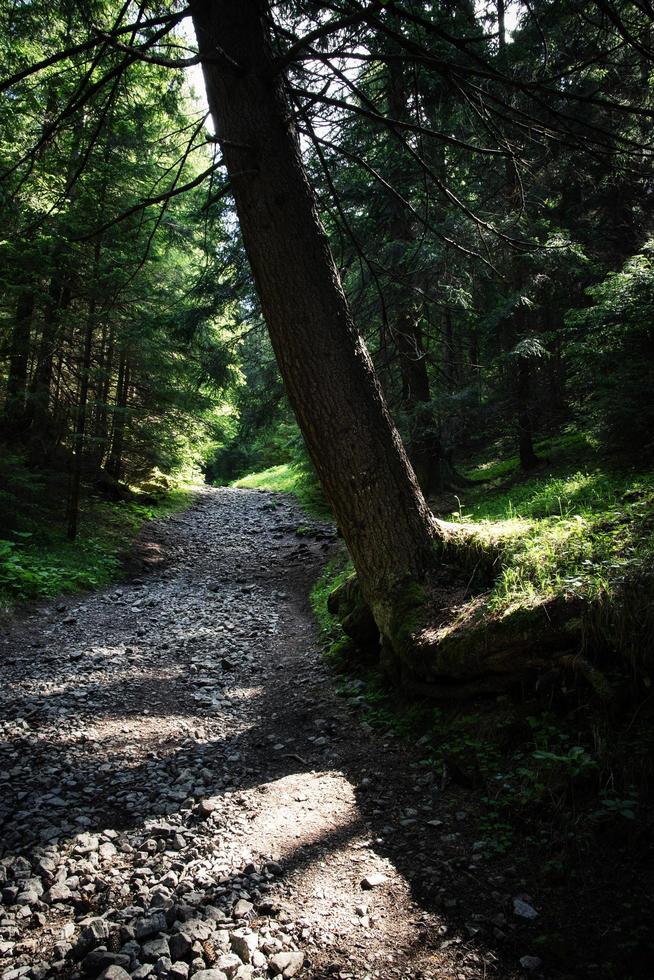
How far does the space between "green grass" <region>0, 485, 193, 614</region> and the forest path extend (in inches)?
72.4

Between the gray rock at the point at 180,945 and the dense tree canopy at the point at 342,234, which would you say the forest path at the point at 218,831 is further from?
the dense tree canopy at the point at 342,234

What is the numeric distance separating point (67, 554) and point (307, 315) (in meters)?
7.96

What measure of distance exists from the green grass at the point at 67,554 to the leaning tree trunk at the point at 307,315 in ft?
18.7

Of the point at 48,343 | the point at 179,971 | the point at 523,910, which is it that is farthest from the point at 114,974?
the point at 48,343

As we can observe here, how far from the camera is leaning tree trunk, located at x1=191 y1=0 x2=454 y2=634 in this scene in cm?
411

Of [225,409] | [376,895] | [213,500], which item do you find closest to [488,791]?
[376,895]

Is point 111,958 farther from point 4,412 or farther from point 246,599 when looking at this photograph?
point 4,412

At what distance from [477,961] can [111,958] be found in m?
1.56

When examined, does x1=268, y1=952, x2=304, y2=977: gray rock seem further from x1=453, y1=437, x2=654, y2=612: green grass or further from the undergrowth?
x1=453, y1=437, x2=654, y2=612: green grass

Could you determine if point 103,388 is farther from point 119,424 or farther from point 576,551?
point 576,551

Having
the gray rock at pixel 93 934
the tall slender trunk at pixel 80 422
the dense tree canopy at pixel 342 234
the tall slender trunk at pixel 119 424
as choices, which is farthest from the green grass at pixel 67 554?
the gray rock at pixel 93 934

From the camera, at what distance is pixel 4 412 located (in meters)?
11.5

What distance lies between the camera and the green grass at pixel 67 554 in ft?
26.5

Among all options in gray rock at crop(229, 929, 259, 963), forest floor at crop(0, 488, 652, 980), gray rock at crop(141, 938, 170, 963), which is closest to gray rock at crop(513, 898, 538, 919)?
forest floor at crop(0, 488, 652, 980)
